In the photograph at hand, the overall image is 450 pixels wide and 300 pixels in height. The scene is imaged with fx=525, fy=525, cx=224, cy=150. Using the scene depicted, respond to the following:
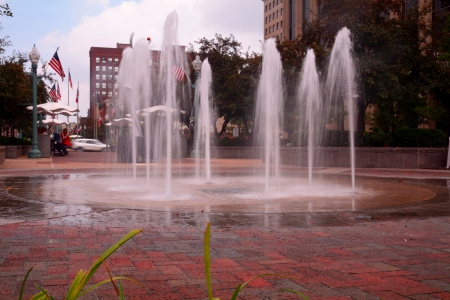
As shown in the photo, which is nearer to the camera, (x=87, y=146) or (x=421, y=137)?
(x=421, y=137)

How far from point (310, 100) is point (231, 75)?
62.6 ft

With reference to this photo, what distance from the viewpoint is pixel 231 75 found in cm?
3581

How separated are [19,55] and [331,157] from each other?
24052 mm

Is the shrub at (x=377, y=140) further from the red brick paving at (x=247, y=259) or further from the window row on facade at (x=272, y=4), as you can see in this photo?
the window row on facade at (x=272, y=4)

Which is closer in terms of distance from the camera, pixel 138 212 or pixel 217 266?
pixel 217 266

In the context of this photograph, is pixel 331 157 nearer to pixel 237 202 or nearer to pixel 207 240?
pixel 237 202

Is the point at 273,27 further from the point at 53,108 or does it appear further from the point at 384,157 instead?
the point at 384,157

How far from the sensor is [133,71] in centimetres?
1634

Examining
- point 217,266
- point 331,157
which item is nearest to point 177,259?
point 217,266

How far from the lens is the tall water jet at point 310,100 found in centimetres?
1570

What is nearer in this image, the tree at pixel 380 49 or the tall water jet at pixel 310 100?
the tall water jet at pixel 310 100

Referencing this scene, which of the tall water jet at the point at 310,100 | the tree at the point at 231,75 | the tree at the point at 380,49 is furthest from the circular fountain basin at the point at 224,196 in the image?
the tree at the point at 231,75

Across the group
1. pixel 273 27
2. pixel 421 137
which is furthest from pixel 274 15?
pixel 421 137

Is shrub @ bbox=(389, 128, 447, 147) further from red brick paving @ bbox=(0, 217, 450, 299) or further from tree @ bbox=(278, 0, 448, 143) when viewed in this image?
red brick paving @ bbox=(0, 217, 450, 299)
